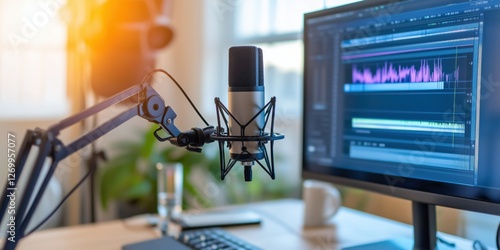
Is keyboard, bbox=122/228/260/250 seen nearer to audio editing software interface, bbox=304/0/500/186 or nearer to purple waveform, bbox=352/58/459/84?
audio editing software interface, bbox=304/0/500/186

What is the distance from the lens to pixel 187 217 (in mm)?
1205

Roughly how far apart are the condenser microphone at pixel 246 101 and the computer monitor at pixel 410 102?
0.34m

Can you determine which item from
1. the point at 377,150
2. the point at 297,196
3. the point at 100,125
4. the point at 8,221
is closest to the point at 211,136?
the point at 100,125

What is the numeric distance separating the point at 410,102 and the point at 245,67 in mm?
367

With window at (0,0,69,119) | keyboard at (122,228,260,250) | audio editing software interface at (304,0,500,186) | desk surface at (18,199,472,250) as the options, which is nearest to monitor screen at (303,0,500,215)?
audio editing software interface at (304,0,500,186)

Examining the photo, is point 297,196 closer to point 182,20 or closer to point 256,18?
point 256,18

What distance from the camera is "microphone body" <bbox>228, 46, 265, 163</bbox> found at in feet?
2.07

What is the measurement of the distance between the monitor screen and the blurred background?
19 cm

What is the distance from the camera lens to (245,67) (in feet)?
2.09

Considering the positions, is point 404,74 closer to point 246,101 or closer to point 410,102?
point 410,102

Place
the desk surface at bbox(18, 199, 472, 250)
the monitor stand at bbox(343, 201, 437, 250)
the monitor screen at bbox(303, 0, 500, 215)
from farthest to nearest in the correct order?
the desk surface at bbox(18, 199, 472, 250) → the monitor stand at bbox(343, 201, 437, 250) → the monitor screen at bbox(303, 0, 500, 215)

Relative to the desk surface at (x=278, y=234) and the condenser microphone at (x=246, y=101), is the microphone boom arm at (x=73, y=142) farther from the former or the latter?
the desk surface at (x=278, y=234)

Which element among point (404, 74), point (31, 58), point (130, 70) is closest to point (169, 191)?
point (130, 70)

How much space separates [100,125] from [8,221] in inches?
6.0
